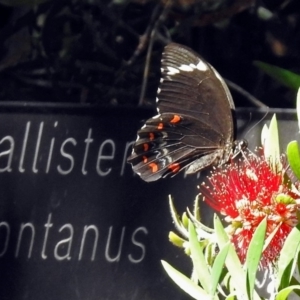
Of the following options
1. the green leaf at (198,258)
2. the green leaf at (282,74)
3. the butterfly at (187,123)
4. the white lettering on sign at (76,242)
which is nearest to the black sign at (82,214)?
the white lettering on sign at (76,242)

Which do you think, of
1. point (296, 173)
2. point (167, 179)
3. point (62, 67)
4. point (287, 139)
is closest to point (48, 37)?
point (62, 67)

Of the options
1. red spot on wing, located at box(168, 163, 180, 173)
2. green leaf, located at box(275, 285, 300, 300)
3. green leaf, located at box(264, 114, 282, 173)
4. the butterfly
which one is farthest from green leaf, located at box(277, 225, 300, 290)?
red spot on wing, located at box(168, 163, 180, 173)

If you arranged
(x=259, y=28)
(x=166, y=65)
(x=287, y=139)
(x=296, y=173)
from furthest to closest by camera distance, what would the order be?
(x=259, y=28) → (x=287, y=139) → (x=166, y=65) → (x=296, y=173)

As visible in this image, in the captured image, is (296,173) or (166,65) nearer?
(296,173)

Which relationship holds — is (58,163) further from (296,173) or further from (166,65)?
(296,173)

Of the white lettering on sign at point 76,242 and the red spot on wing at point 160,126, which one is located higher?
the red spot on wing at point 160,126

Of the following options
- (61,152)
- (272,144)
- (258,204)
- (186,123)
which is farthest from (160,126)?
(61,152)

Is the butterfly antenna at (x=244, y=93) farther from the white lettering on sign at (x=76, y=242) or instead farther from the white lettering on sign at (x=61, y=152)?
the white lettering on sign at (x=76, y=242)
